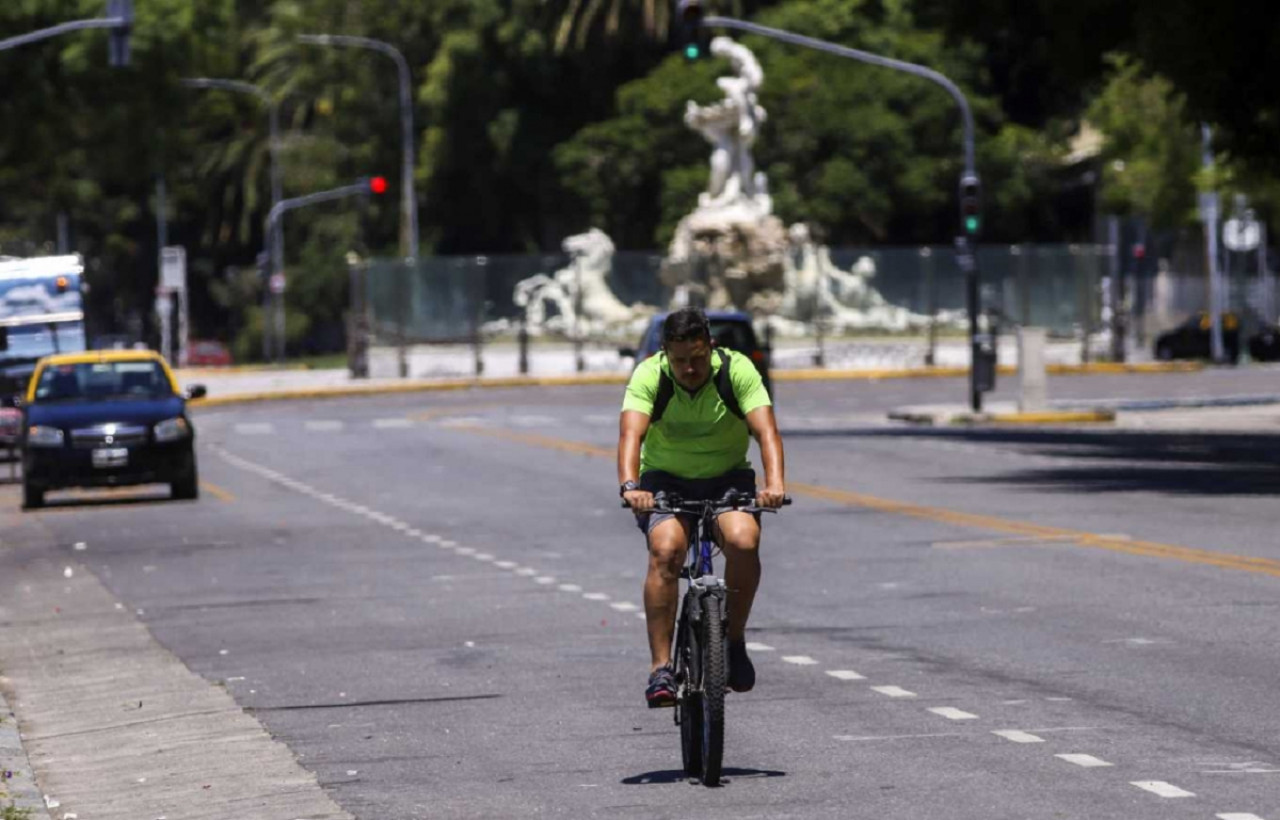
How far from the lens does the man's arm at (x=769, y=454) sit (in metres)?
9.67

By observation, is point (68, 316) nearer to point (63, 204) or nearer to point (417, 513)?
point (417, 513)

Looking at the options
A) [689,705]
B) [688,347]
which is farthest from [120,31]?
[689,705]

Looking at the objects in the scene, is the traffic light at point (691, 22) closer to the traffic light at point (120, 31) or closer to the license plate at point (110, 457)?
the traffic light at point (120, 31)

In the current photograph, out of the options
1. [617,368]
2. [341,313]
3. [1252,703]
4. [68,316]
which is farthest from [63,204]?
[1252,703]

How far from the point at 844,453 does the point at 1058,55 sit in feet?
18.4

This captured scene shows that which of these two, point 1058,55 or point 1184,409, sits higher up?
point 1058,55

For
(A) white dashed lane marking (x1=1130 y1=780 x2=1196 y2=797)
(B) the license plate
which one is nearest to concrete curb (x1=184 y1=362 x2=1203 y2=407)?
(B) the license plate

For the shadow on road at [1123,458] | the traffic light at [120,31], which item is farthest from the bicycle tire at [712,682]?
the traffic light at [120,31]

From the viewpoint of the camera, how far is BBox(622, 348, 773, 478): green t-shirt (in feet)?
32.4

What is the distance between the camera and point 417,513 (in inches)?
978

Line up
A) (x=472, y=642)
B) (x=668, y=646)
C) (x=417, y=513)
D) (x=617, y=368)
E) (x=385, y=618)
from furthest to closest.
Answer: (x=617, y=368) < (x=417, y=513) < (x=385, y=618) < (x=472, y=642) < (x=668, y=646)

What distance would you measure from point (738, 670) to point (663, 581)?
0.41 m

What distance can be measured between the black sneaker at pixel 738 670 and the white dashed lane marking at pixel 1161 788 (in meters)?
1.36

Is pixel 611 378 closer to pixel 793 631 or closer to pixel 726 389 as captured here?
pixel 793 631
